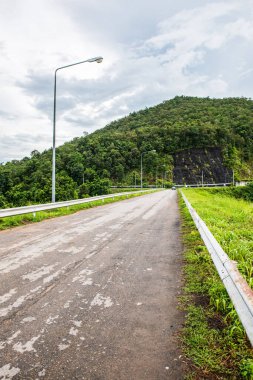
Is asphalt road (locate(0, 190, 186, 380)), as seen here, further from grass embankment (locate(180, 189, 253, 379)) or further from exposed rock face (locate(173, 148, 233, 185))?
exposed rock face (locate(173, 148, 233, 185))

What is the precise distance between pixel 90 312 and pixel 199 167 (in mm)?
109031

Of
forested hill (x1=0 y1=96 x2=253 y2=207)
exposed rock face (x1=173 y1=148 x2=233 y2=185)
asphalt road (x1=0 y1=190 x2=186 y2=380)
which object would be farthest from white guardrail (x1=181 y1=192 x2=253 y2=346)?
exposed rock face (x1=173 y1=148 x2=233 y2=185)

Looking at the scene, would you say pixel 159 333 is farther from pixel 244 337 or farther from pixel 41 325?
pixel 41 325

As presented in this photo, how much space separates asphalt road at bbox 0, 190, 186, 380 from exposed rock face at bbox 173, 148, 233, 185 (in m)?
99.4

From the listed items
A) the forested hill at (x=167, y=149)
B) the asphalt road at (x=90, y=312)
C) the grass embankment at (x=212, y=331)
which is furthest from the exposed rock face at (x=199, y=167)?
the grass embankment at (x=212, y=331)

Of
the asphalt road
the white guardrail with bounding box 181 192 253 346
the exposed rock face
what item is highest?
the exposed rock face

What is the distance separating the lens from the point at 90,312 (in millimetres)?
3545

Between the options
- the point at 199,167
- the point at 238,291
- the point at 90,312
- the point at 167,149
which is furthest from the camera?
the point at 167,149

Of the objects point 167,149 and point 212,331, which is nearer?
point 212,331

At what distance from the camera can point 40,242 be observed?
763cm

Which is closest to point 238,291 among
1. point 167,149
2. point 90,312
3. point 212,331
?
point 212,331

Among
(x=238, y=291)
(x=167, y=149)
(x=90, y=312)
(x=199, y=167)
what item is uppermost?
(x=167, y=149)

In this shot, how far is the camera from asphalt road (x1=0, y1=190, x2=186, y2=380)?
8.35ft

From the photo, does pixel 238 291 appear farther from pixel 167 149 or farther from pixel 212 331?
pixel 167 149
